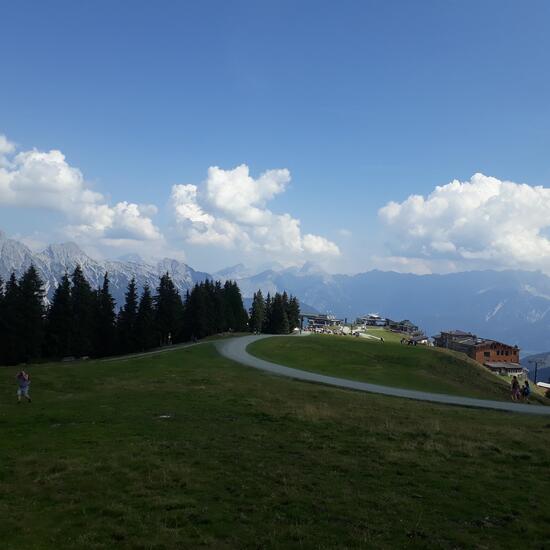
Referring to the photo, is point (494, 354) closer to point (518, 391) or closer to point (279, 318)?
point (279, 318)

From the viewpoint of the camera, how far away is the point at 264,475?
15.6 metres

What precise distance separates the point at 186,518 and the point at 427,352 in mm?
60839

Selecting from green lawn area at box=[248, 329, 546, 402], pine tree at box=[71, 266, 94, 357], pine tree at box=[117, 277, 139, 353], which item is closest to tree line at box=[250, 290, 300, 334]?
pine tree at box=[117, 277, 139, 353]

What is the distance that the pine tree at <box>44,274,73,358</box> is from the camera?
80625 mm

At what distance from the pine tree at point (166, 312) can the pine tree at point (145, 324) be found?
378cm

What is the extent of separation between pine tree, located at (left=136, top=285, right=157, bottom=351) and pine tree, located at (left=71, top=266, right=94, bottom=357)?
834 cm

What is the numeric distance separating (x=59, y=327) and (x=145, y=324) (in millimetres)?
14160

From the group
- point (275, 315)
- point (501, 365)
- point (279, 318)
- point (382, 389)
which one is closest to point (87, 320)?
point (279, 318)

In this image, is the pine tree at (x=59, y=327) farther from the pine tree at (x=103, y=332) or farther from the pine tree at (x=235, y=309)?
the pine tree at (x=235, y=309)

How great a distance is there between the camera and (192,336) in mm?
98375

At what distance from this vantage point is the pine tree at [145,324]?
85.9 metres

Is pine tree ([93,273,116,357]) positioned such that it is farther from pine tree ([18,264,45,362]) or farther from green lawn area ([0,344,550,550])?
green lawn area ([0,344,550,550])

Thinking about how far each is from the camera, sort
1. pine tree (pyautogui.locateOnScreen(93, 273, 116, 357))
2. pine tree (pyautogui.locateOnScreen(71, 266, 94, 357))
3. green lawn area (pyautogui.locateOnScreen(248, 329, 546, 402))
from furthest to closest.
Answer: pine tree (pyautogui.locateOnScreen(93, 273, 116, 357))
pine tree (pyautogui.locateOnScreen(71, 266, 94, 357))
green lawn area (pyautogui.locateOnScreen(248, 329, 546, 402))

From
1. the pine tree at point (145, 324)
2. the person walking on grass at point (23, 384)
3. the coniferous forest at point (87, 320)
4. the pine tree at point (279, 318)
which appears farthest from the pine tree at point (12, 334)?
the pine tree at point (279, 318)
